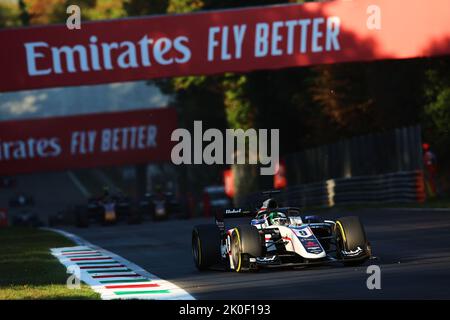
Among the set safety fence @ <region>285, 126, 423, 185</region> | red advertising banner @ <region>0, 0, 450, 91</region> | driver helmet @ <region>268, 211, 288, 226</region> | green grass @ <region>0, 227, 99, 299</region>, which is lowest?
green grass @ <region>0, 227, 99, 299</region>

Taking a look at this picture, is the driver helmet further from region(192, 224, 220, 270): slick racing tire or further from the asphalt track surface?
region(192, 224, 220, 270): slick racing tire

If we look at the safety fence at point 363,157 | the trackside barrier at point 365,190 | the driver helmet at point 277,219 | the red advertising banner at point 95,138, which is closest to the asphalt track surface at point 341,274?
the driver helmet at point 277,219

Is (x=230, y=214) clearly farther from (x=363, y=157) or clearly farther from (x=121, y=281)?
(x=363, y=157)

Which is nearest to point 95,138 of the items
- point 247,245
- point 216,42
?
point 216,42

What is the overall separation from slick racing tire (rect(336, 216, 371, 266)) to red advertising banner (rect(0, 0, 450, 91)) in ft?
68.8

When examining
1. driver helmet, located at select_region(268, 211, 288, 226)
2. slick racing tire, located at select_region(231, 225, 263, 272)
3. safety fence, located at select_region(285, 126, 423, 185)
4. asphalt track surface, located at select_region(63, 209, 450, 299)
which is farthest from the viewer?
safety fence, located at select_region(285, 126, 423, 185)

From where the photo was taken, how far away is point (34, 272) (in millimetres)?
17281

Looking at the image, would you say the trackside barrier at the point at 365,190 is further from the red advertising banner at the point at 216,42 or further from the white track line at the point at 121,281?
the white track line at the point at 121,281

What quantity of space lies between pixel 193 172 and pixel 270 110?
1011 inches

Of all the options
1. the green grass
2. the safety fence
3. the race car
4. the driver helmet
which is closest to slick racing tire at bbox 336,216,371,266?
the race car

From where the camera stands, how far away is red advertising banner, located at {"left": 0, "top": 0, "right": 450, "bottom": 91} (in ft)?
118

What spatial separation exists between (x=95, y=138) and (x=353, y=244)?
5084 centimetres

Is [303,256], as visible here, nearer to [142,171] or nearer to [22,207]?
[142,171]

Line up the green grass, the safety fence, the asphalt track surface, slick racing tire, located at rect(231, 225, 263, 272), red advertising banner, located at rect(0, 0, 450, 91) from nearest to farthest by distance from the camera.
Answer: the asphalt track surface < the green grass < slick racing tire, located at rect(231, 225, 263, 272) < the safety fence < red advertising banner, located at rect(0, 0, 450, 91)
